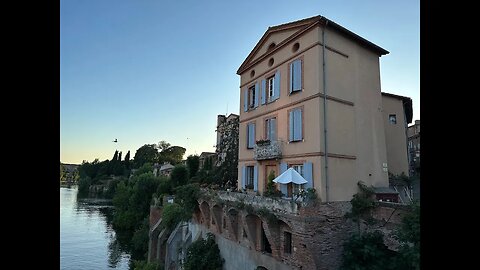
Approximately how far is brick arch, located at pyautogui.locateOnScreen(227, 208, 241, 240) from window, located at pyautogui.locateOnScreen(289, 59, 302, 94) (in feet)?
21.8

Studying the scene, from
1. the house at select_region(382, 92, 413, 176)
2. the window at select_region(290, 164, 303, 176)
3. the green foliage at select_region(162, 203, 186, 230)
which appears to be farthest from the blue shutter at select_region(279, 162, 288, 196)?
the green foliage at select_region(162, 203, 186, 230)

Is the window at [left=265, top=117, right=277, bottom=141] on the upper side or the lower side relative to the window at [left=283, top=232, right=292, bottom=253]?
upper

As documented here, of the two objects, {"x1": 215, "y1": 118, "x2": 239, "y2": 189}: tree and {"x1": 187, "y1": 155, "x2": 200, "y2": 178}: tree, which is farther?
{"x1": 187, "y1": 155, "x2": 200, "y2": 178}: tree

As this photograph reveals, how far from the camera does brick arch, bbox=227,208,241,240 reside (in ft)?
49.1

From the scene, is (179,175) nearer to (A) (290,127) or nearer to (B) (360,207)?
(A) (290,127)

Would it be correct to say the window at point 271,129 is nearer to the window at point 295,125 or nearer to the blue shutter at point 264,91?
the blue shutter at point 264,91

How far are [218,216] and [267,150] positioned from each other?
17.3 feet

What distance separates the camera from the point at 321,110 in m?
11.8

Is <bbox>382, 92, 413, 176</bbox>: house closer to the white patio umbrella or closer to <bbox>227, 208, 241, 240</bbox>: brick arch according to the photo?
the white patio umbrella

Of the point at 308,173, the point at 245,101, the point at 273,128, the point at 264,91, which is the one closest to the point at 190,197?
the point at 245,101

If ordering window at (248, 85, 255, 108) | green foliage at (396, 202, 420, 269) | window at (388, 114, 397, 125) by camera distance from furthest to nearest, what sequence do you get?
window at (248, 85, 255, 108) < window at (388, 114, 397, 125) < green foliage at (396, 202, 420, 269)

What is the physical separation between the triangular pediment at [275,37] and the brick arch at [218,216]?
8.05 m
